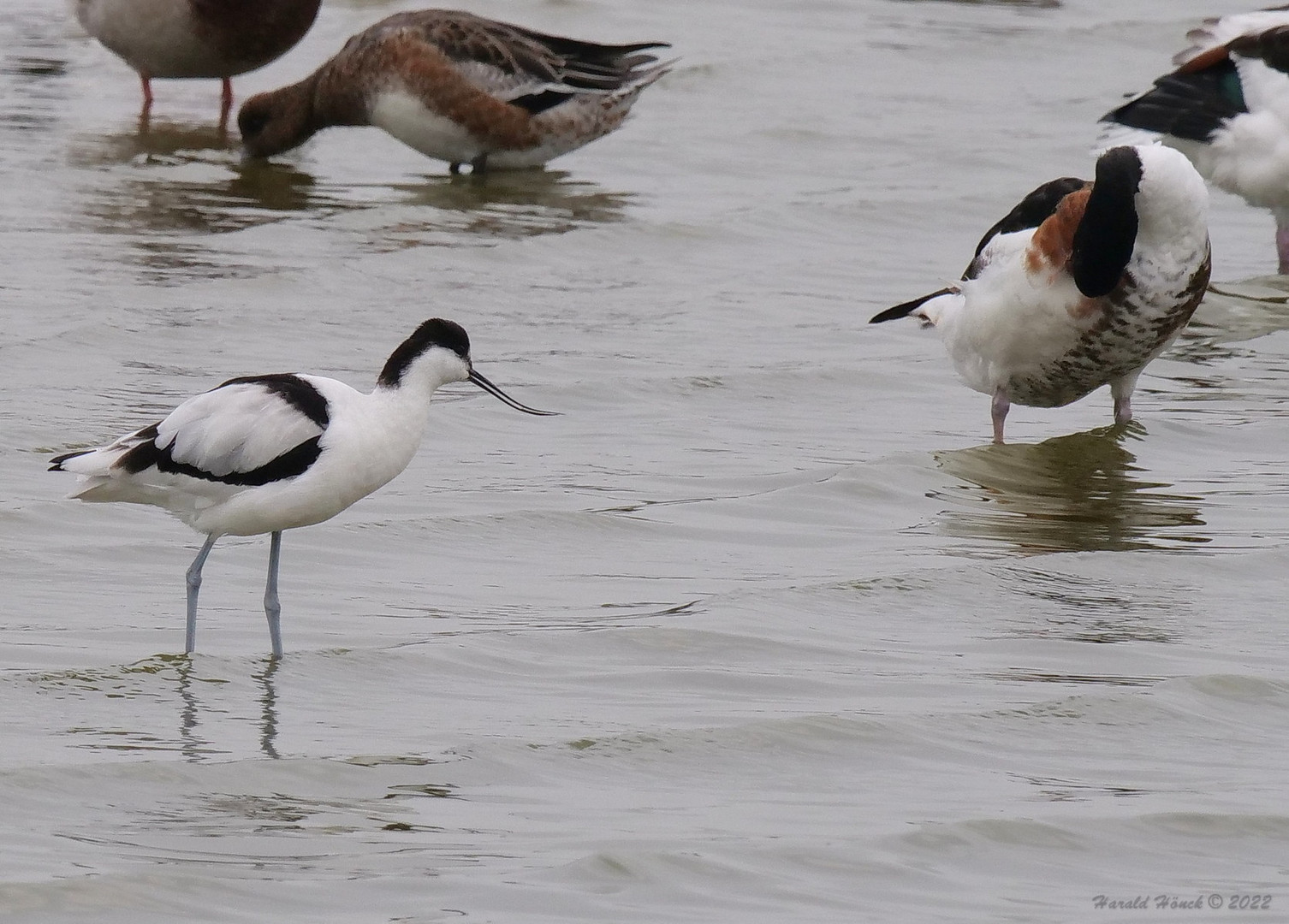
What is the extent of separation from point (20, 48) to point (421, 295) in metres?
6.74

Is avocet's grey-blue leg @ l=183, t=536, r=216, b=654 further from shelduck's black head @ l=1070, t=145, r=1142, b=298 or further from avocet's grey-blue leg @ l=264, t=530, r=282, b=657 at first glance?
shelduck's black head @ l=1070, t=145, r=1142, b=298

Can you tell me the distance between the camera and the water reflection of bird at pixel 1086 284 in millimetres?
8258

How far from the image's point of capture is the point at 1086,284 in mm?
8320

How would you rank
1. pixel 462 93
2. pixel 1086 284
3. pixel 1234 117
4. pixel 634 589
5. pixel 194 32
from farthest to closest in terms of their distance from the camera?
pixel 194 32 → pixel 462 93 → pixel 1234 117 → pixel 1086 284 → pixel 634 589

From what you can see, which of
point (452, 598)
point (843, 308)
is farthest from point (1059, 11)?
point (452, 598)

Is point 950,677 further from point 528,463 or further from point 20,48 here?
point 20,48

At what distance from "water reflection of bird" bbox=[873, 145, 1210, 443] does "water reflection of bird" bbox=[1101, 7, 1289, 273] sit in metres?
3.31

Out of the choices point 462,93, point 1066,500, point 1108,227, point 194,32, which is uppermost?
point 1108,227

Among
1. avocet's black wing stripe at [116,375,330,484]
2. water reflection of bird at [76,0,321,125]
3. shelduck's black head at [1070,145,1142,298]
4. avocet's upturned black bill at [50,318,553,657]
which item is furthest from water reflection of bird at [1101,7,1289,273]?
avocet's black wing stripe at [116,375,330,484]

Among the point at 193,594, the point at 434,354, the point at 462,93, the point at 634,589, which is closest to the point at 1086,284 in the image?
the point at 634,589

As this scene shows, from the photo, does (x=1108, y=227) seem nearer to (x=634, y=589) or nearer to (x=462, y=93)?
(x=634, y=589)

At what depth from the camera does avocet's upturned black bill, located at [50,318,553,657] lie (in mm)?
6102

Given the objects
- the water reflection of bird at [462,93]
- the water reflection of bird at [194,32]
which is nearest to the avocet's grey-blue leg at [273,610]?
the water reflection of bird at [462,93]

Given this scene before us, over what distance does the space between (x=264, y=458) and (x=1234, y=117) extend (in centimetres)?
748
